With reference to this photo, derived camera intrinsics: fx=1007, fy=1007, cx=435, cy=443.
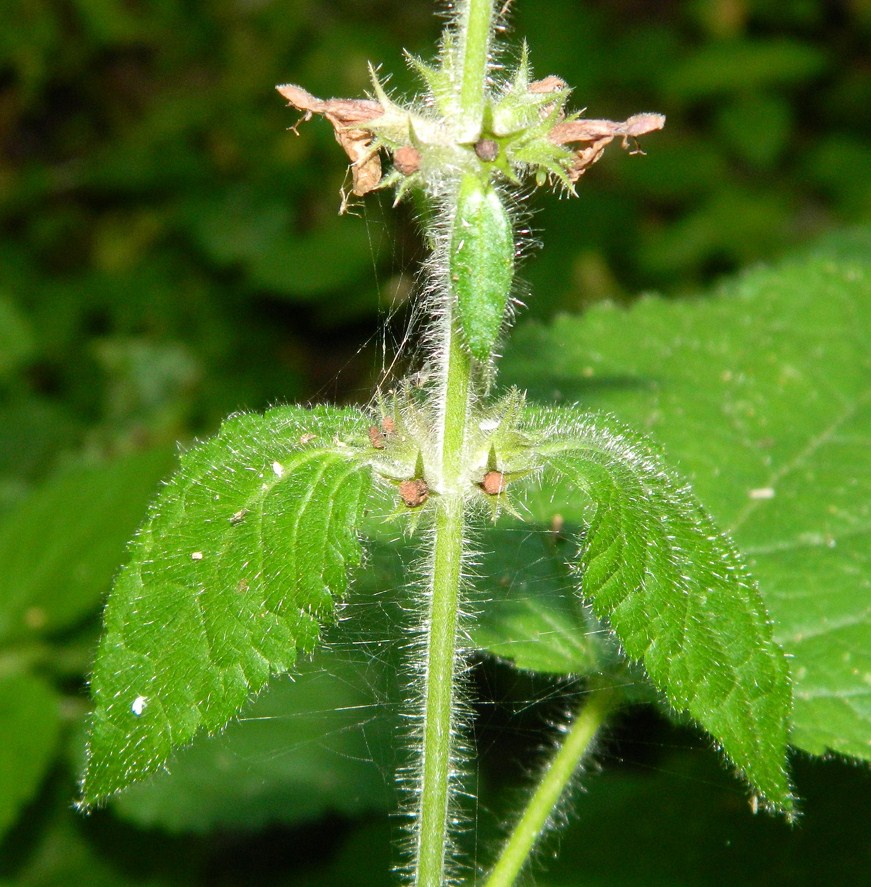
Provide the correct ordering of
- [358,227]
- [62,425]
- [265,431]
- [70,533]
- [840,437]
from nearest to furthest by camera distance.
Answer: [265,431]
[840,437]
[70,533]
[62,425]
[358,227]

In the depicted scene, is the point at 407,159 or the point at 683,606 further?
the point at 683,606

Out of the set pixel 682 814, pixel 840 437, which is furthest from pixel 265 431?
pixel 682 814

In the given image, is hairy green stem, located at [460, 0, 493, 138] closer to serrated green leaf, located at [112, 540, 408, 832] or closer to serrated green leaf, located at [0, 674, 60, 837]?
serrated green leaf, located at [112, 540, 408, 832]

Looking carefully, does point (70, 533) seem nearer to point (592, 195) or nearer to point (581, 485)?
point (581, 485)

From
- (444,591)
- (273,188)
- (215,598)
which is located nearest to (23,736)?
(215,598)

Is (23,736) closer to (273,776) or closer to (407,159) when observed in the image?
(273,776)

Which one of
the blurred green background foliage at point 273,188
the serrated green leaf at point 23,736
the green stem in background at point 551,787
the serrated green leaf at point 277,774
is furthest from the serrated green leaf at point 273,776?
the blurred green background foliage at point 273,188
